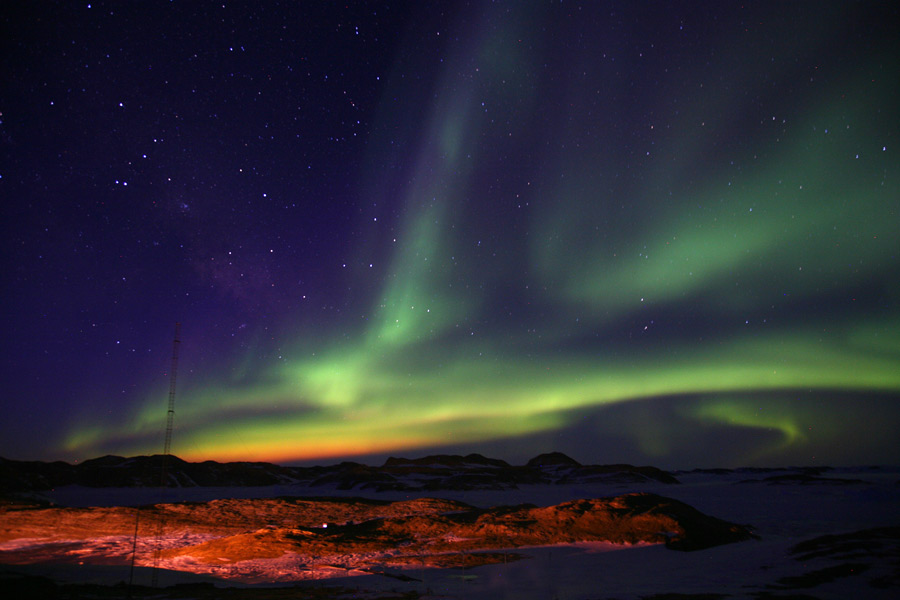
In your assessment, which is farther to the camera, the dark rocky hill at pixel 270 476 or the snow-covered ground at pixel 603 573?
the dark rocky hill at pixel 270 476

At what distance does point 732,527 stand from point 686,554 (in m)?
8.90

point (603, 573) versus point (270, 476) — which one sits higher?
point (603, 573)

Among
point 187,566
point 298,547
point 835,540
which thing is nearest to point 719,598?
point 835,540

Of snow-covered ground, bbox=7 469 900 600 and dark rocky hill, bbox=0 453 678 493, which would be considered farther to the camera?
dark rocky hill, bbox=0 453 678 493

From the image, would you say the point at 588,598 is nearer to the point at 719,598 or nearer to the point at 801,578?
the point at 719,598

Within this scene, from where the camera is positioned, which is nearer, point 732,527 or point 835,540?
point 835,540

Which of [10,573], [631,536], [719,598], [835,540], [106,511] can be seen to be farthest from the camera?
[106,511]

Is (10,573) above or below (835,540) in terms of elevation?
above

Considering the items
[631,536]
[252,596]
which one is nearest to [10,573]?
[252,596]

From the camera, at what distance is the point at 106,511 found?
4309 centimetres

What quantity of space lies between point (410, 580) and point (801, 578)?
15841 mm

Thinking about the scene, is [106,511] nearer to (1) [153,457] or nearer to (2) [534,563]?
(2) [534,563]

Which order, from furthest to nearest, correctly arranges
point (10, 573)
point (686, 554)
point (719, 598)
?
point (686, 554), point (10, 573), point (719, 598)

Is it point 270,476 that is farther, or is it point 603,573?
point 270,476
